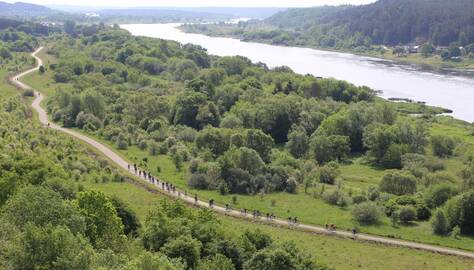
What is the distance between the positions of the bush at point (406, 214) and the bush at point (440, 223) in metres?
3.32

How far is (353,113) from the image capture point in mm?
101562

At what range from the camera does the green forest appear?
39.4m

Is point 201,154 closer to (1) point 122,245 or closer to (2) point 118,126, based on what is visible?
(2) point 118,126

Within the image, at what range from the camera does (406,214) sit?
201ft

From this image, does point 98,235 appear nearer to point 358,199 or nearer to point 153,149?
point 358,199

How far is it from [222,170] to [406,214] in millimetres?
23829

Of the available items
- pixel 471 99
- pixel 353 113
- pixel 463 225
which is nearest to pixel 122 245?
pixel 463 225

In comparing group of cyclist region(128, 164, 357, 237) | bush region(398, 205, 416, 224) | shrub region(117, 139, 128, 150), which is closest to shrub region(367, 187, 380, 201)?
bush region(398, 205, 416, 224)

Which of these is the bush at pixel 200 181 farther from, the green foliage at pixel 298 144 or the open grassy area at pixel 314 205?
the green foliage at pixel 298 144

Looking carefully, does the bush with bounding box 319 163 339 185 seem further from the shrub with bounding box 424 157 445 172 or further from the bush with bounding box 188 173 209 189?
the bush with bounding box 188 173 209 189

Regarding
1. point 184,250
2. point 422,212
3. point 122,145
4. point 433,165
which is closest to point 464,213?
point 422,212

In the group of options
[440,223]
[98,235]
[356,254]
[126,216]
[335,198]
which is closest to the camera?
[98,235]

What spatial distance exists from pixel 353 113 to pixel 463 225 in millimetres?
44663

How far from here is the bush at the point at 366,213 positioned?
6069 centimetres
